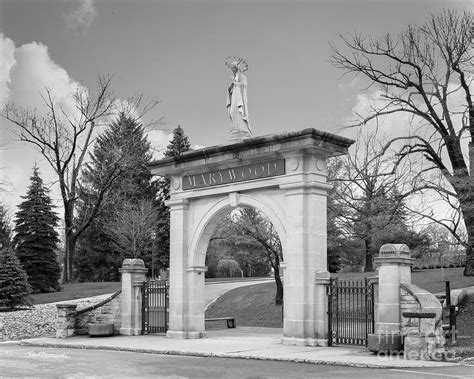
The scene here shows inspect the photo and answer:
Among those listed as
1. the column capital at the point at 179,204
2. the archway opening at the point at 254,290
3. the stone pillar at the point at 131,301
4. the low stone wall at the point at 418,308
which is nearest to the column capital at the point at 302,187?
the low stone wall at the point at 418,308

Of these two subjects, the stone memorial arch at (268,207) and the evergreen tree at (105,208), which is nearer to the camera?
the stone memorial arch at (268,207)

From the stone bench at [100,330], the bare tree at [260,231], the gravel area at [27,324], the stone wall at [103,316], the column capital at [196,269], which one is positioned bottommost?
the gravel area at [27,324]

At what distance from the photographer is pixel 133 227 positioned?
47281mm

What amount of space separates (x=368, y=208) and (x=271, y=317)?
23.2 ft

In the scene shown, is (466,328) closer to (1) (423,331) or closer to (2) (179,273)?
(1) (423,331)

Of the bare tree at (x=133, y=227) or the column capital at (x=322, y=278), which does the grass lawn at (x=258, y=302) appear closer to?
the column capital at (x=322, y=278)

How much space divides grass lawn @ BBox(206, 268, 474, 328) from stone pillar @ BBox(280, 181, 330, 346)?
7.52 metres

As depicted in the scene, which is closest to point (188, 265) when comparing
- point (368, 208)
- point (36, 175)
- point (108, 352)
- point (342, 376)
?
point (108, 352)

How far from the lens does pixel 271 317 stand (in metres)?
27.2

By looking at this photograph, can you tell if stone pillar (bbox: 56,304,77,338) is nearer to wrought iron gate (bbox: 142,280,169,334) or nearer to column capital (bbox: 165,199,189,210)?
wrought iron gate (bbox: 142,280,169,334)

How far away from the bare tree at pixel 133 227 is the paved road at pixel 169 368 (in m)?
31.4

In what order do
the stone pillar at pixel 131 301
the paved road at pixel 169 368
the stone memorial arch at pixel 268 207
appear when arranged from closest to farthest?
the paved road at pixel 169 368 → the stone memorial arch at pixel 268 207 → the stone pillar at pixel 131 301

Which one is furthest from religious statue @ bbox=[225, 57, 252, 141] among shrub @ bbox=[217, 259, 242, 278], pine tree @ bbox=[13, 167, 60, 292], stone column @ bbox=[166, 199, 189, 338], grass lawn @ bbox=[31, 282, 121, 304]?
shrub @ bbox=[217, 259, 242, 278]

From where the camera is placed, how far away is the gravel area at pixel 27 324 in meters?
22.1
